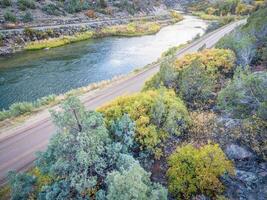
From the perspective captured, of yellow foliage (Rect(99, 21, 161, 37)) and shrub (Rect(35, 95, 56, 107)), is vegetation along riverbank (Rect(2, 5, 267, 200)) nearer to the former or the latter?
shrub (Rect(35, 95, 56, 107))

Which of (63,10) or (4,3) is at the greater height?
(4,3)

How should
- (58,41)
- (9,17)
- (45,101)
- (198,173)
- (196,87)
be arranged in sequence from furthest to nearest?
(9,17)
(58,41)
(45,101)
(196,87)
(198,173)

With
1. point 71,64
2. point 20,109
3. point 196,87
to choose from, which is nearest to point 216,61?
point 196,87

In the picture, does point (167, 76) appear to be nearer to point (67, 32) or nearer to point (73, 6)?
point (67, 32)

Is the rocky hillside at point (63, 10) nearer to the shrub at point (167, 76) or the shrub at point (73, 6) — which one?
the shrub at point (73, 6)

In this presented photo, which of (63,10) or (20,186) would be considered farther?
(63,10)

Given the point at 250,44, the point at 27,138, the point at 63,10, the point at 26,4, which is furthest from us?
the point at 63,10

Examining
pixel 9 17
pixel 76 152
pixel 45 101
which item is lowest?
pixel 9 17

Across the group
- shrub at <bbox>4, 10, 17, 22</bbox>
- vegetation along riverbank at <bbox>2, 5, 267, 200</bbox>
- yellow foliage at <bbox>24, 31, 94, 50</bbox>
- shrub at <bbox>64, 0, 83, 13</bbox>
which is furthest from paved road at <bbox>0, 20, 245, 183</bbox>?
shrub at <bbox>64, 0, 83, 13</bbox>
